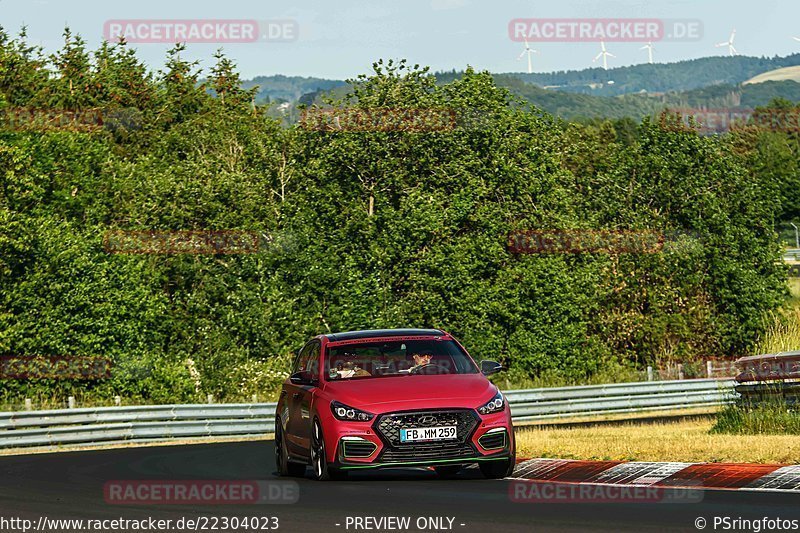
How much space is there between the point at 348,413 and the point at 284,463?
97.4 inches

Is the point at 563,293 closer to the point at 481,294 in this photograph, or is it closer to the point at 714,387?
the point at 481,294

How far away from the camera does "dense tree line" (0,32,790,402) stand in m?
45.1

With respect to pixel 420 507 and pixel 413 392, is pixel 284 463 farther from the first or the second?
pixel 420 507

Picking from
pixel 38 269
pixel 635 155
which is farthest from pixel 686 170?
pixel 38 269

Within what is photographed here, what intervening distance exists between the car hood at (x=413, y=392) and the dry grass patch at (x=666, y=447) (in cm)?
222

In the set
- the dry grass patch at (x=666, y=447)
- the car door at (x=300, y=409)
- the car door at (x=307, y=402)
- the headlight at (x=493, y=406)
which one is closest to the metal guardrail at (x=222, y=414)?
the dry grass patch at (x=666, y=447)

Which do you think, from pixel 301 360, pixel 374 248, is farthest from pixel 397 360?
pixel 374 248

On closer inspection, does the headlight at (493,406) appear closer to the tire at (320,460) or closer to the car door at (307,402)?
the tire at (320,460)

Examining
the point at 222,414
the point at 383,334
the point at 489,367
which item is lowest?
the point at 222,414

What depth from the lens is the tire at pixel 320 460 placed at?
12977 mm

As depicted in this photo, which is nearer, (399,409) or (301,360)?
(399,409)

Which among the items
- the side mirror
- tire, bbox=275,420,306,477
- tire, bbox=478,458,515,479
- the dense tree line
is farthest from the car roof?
the dense tree line

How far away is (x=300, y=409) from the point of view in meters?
14.0

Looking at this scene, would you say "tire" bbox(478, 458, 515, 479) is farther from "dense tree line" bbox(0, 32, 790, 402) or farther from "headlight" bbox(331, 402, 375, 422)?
"dense tree line" bbox(0, 32, 790, 402)
